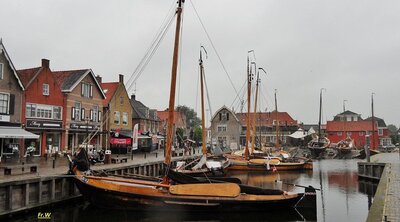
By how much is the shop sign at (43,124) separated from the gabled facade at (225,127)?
43.0 metres

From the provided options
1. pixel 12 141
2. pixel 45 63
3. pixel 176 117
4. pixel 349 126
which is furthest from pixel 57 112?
pixel 349 126

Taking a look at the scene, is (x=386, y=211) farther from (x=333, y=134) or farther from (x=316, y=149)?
(x=333, y=134)

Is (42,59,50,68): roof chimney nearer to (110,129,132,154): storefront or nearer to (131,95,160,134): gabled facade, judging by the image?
(110,129,132,154): storefront

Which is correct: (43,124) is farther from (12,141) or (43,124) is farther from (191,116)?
(191,116)

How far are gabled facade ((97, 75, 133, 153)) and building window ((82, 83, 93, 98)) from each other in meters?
3.56

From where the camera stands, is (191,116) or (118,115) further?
(191,116)

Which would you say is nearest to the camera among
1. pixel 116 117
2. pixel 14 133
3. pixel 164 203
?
pixel 164 203

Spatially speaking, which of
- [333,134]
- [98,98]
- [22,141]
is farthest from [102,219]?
[333,134]

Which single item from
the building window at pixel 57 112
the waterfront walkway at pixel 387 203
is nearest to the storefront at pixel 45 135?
the building window at pixel 57 112

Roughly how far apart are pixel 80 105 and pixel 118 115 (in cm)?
948

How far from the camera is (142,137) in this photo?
49688 mm

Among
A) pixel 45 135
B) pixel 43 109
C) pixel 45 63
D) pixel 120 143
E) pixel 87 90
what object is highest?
pixel 45 63

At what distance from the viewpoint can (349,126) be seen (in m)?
84.4

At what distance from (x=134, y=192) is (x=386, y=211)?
1122 centimetres
